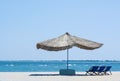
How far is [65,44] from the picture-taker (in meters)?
21.5

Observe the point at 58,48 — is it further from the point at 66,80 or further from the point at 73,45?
the point at 66,80

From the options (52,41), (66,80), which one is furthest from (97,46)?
(66,80)

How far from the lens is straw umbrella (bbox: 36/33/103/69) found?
21391 mm

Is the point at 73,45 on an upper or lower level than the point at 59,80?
upper

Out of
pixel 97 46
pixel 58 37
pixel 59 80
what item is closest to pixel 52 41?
pixel 58 37

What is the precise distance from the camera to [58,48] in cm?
2145

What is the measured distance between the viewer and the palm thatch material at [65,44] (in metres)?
21.4

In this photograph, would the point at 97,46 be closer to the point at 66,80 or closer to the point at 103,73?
the point at 103,73

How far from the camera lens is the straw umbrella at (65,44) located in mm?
21391

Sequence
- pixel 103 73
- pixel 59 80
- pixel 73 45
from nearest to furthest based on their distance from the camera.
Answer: pixel 59 80
pixel 73 45
pixel 103 73

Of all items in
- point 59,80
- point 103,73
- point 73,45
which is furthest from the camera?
point 103,73

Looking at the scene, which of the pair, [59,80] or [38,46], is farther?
[38,46]

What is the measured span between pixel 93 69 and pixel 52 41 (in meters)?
2.66

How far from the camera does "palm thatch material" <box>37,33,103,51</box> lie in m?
21.4
